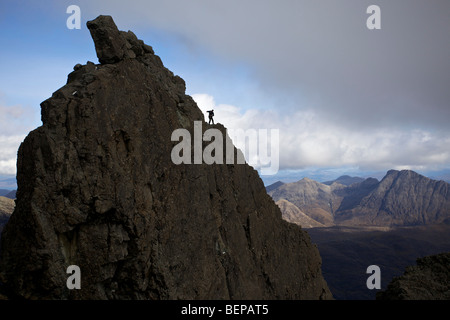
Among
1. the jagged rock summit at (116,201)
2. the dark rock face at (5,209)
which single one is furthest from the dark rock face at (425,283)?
the dark rock face at (5,209)

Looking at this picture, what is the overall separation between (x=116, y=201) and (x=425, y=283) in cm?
3851

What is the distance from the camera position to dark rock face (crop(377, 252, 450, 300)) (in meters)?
37.1

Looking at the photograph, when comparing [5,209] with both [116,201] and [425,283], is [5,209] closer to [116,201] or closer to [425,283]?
[116,201]

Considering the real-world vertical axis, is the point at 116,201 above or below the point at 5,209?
above

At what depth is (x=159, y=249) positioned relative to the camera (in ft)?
83.1

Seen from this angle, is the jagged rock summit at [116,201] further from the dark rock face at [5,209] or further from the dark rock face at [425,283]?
the dark rock face at [5,209]

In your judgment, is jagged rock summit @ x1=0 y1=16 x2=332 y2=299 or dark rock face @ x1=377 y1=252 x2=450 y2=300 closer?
jagged rock summit @ x1=0 y1=16 x2=332 y2=299

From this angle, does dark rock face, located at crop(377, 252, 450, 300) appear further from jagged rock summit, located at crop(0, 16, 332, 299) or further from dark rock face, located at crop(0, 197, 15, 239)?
dark rock face, located at crop(0, 197, 15, 239)

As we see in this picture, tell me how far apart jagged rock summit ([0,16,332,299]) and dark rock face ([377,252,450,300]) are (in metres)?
18.2

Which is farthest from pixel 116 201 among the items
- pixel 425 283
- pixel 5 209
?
pixel 5 209

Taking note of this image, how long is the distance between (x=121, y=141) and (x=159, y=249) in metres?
9.06

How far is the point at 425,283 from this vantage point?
39.7m

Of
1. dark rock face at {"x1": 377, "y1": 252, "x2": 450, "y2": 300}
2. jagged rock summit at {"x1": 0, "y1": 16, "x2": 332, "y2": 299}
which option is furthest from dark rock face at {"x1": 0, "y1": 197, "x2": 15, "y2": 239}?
dark rock face at {"x1": 377, "y1": 252, "x2": 450, "y2": 300}
